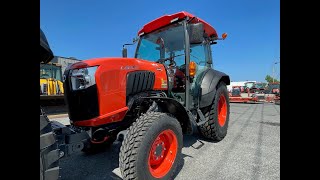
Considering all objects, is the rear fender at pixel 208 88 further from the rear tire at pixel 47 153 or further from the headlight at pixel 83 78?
the rear tire at pixel 47 153

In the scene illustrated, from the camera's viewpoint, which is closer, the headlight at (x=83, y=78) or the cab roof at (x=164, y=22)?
the headlight at (x=83, y=78)

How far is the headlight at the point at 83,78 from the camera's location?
2158 millimetres

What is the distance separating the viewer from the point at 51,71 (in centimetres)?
1021

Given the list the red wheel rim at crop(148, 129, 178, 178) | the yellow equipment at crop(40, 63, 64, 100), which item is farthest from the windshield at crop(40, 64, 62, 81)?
the red wheel rim at crop(148, 129, 178, 178)

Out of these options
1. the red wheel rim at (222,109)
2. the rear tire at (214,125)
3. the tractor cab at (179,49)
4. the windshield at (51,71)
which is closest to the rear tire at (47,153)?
the tractor cab at (179,49)

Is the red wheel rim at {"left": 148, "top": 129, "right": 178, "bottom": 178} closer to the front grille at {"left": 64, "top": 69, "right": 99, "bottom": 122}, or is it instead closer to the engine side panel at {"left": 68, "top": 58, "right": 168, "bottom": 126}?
the engine side panel at {"left": 68, "top": 58, "right": 168, "bottom": 126}

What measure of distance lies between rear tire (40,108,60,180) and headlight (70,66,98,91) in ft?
1.91

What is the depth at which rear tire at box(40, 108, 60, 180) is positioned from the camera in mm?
1578

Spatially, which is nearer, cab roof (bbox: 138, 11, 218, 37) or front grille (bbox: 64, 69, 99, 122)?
front grille (bbox: 64, 69, 99, 122)

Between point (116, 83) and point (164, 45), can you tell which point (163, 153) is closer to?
point (116, 83)
